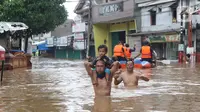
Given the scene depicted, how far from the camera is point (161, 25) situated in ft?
105

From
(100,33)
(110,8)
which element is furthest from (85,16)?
(110,8)

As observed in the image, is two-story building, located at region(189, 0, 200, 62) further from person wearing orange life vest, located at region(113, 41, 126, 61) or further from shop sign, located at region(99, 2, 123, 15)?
person wearing orange life vest, located at region(113, 41, 126, 61)

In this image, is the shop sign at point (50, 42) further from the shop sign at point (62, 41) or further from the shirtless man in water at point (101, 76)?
the shirtless man in water at point (101, 76)

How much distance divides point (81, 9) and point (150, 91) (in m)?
39.6

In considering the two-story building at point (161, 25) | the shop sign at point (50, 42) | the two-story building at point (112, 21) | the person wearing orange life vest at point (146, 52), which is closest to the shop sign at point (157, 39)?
the two-story building at point (161, 25)

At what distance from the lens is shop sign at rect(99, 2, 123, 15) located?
119 ft

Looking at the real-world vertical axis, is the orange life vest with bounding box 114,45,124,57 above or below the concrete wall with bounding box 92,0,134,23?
below

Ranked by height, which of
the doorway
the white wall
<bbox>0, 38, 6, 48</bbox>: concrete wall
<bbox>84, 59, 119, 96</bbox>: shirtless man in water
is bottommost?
<bbox>84, 59, 119, 96</bbox>: shirtless man in water

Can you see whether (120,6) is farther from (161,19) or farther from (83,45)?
(83,45)

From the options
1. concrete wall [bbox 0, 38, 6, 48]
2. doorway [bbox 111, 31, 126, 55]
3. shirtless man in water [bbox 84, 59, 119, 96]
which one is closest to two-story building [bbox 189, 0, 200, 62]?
doorway [bbox 111, 31, 126, 55]

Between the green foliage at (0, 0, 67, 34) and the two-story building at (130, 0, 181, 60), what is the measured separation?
7025 mm

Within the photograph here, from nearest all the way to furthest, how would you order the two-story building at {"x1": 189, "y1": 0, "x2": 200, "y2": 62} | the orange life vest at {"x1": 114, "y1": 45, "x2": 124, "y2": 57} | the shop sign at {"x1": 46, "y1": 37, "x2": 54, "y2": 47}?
1. the orange life vest at {"x1": 114, "y1": 45, "x2": 124, "y2": 57}
2. the two-story building at {"x1": 189, "y1": 0, "x2": 200, "y2": 62}
3. the shop sign at {"x1": 46, "y1": 37, "x2": 54, "y2": 47}

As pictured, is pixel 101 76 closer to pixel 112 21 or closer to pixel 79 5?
pixel 112 21

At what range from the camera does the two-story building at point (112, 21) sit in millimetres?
35594
